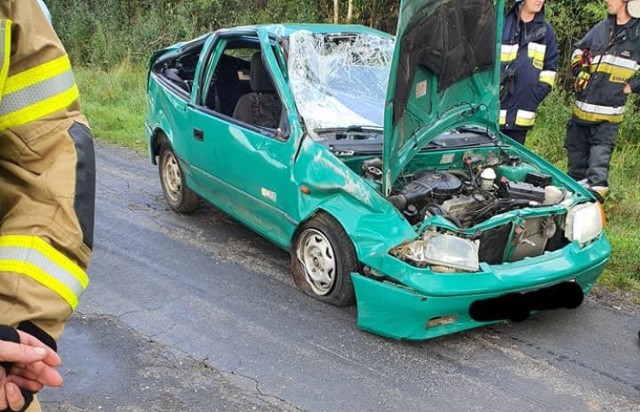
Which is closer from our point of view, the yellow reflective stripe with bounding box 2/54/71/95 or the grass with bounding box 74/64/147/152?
the yellow reflective stripe with bounding box 2/54/71/95

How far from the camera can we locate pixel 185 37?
13.3 m

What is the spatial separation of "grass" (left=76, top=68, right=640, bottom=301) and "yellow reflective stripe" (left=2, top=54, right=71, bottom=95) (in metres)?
4.03

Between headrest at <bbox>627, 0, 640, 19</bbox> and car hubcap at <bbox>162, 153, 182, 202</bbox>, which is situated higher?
headrest at <bbox>627, 0, 640, 19</bbox>

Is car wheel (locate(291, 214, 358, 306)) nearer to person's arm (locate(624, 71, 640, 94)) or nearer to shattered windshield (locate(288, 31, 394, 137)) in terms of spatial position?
shattered windshield (locate(288, 31, 394, 137))

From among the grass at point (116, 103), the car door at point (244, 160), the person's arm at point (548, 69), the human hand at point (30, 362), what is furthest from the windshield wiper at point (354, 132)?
the grass at point (116, 103)

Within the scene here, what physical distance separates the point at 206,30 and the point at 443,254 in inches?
447

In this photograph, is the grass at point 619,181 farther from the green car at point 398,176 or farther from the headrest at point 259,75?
the headrest at point 259,75

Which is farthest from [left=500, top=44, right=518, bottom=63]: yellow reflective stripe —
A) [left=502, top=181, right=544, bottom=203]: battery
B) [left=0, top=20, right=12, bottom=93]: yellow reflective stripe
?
[left=0, top=20, right=12, bottom=93]: yellow reflective stripe

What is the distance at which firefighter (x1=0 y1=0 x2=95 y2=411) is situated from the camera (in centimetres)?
126

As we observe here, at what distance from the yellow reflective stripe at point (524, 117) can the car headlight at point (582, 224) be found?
224 centimetres

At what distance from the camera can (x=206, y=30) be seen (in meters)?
13.5

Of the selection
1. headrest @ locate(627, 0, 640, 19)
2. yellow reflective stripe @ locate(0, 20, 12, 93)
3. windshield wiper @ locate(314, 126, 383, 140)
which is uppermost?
yellow reflective stripe @ locate(0, 20, 12, 93)

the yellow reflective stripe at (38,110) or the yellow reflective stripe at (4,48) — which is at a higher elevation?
the yellow reflective stripe at (4,48)

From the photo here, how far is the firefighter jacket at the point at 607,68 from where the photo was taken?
541cm
